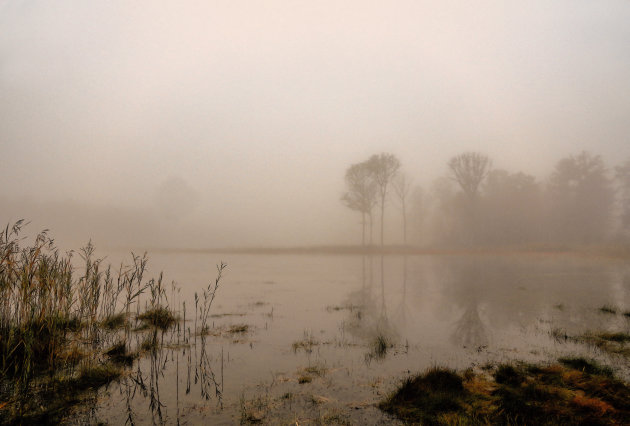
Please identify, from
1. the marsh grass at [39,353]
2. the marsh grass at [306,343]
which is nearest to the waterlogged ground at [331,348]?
the marsh grass at [306,343]

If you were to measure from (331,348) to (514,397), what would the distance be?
168 inches

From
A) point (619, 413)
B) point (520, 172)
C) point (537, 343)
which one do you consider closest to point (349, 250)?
point (520, 172)

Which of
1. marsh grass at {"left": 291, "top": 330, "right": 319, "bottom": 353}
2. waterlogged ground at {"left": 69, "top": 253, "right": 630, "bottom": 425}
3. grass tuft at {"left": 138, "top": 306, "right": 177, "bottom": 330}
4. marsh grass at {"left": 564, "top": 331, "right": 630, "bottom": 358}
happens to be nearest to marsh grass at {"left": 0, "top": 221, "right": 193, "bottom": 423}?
waterlogged ground at {"left": 69, "top": 253, "right": 630, "bottom": 425}

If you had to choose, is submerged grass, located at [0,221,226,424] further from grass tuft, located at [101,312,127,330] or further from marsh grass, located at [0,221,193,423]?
grass tuft, located at [101,312,127,330]

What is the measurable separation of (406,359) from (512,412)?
280 cm

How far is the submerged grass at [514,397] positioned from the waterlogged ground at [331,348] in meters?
0.50

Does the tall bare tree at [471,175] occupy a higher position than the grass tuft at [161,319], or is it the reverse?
the tall bare tree at [471,175]

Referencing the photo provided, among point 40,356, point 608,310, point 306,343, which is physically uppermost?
point 40,356

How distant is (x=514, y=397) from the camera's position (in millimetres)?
5238

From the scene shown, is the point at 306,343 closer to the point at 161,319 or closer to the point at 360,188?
the point at 161,319

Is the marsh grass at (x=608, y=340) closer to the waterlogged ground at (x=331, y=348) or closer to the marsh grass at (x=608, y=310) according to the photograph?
the waterlogged ground at (x=331, y=348)

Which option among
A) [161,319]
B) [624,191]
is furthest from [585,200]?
[161,319]

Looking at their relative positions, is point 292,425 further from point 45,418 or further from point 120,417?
point 45,418

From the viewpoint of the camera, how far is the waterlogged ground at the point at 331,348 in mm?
5332
